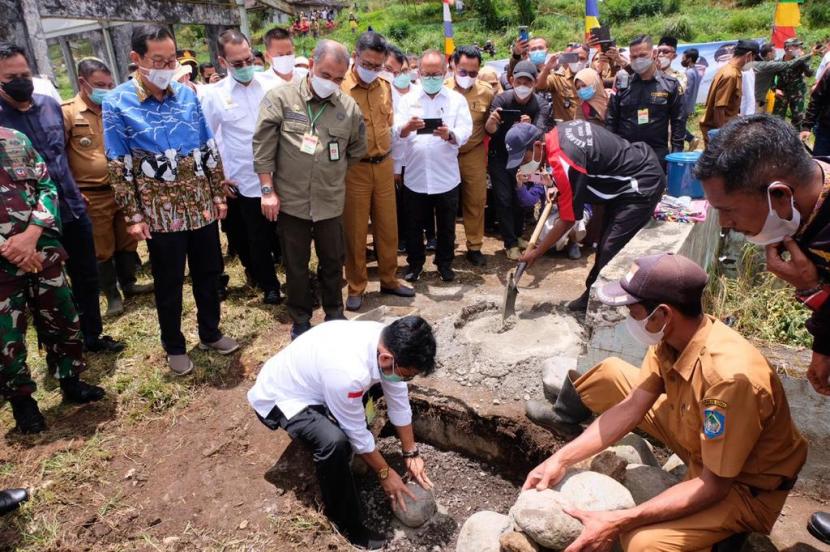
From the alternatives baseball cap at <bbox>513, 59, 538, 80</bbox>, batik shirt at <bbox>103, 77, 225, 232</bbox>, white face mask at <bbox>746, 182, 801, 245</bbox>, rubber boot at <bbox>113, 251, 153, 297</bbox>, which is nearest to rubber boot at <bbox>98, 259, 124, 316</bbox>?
rubber boot at <bbox>113, 251, 153, 297</bbox>

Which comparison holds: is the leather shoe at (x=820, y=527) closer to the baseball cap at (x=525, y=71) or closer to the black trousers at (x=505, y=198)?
the black trousers at (x=505, y=198)

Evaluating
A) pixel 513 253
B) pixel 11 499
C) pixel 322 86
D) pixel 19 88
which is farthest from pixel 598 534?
pixel 19 88

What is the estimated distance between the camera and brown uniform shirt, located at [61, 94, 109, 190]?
4.61m

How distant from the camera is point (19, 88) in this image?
368 cm

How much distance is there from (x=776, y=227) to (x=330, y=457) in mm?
2123

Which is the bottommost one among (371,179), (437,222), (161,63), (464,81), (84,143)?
(437,222)

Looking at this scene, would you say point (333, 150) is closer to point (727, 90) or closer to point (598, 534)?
point (598, 534)

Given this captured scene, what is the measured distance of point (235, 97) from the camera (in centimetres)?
482

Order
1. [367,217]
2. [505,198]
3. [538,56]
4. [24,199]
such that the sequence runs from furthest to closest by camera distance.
→ [538,56]
[505,198]
[367,217]
[24,199]

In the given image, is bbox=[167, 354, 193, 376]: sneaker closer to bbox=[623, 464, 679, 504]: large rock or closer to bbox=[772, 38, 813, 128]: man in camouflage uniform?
bbox=[623, 464, 679, 504]: large rock

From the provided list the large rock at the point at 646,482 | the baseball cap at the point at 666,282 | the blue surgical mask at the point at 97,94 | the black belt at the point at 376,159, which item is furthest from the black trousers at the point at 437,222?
the baseball cap at the point at 666,282

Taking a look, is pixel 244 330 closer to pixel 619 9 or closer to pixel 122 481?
pixel 122 481

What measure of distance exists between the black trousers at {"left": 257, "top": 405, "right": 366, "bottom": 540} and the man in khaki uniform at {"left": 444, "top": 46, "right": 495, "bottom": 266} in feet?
11.2

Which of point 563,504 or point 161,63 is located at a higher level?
point 161,63
